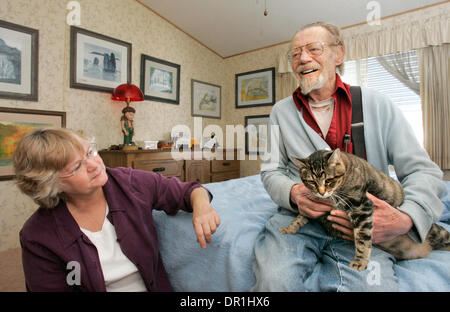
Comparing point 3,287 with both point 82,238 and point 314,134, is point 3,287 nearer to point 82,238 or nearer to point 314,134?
point 82,238

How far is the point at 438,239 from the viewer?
0.92 meters

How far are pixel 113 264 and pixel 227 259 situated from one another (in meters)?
0.43

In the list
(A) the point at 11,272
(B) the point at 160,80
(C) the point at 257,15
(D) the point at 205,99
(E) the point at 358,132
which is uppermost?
(C) the point at 257,15

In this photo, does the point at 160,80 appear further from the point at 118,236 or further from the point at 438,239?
the point at 438,239

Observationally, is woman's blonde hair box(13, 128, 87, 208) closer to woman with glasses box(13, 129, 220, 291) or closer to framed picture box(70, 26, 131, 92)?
woman with glasses box(13, 129, 220, 291)

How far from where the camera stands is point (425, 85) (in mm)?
3117

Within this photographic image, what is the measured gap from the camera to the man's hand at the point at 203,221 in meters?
0.89

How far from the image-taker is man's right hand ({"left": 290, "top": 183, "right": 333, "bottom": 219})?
899 millimetres

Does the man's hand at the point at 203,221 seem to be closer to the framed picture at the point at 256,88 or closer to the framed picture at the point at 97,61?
the framed picture at the point at 97,61

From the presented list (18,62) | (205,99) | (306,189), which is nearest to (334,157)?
(306,189)

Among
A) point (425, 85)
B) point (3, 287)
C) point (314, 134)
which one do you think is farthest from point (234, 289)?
point (425, 85)

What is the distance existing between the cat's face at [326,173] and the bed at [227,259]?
0.34 m

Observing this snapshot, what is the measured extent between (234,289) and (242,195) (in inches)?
32.2

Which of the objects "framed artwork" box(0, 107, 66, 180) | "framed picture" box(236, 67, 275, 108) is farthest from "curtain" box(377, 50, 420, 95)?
"framed artwork" box(0, 107, 66, 180)
